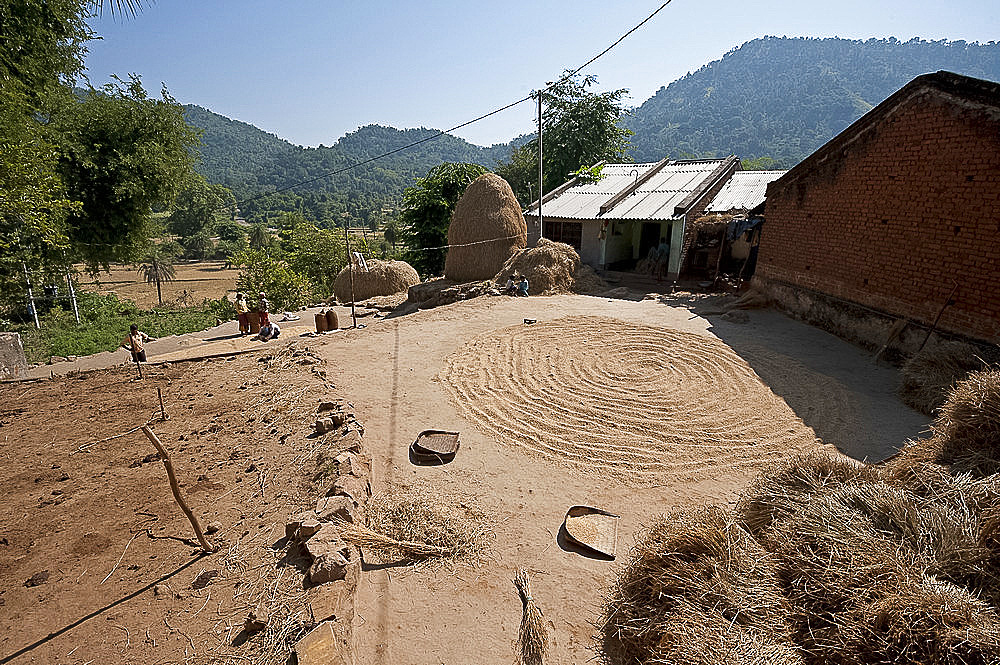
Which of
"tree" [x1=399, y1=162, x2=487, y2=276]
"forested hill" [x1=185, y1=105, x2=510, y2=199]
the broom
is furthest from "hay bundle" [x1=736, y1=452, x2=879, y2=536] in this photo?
"forested hill" [x1=185, y1=105, x2=510, y2=199]

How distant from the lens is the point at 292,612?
346 cm

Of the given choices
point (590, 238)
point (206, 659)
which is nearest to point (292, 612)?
point (206, 659)

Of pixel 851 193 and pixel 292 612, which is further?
pixel 851 193

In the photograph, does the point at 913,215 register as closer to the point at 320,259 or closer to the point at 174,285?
the point at 320,259

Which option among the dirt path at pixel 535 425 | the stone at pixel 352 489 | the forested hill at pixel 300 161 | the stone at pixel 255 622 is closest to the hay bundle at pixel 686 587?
the dirt path at pixel 535 425

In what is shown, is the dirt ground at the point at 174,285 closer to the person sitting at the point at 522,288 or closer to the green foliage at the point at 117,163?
the green foliage at the point at 117,163

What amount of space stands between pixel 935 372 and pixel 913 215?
3568mm

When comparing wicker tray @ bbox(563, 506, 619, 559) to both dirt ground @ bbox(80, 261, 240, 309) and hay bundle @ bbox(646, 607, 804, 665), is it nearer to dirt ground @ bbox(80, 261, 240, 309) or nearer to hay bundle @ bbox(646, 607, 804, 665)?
hay bundle @ bbox(646, 607, 804, 665)

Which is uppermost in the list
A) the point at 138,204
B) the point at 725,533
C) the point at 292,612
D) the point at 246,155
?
the point at 246,155

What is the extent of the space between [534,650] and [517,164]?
3624cm

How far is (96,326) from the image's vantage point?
16.6 meters

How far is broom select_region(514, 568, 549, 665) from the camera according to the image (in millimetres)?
3342

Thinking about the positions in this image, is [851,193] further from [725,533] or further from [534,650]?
[534,650]

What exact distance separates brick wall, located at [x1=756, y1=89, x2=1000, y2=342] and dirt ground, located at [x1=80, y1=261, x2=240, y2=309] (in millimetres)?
23897
